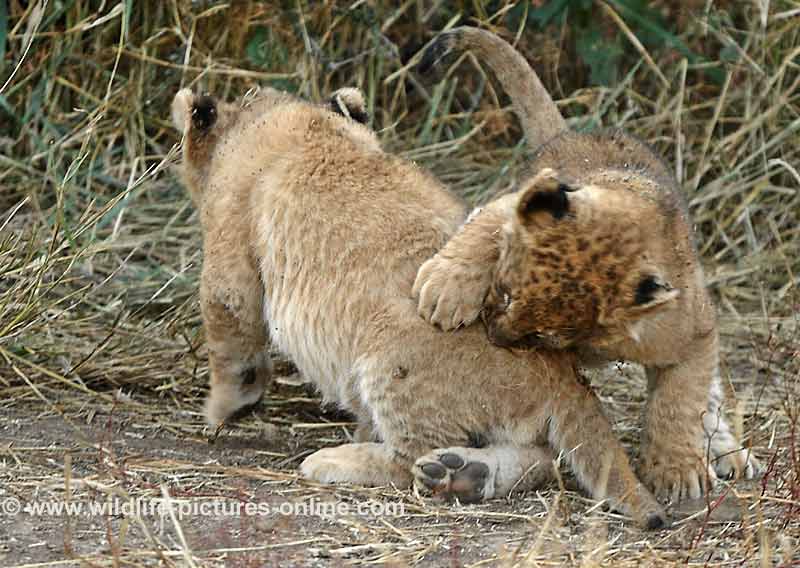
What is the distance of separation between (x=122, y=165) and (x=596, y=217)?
394 centimetres

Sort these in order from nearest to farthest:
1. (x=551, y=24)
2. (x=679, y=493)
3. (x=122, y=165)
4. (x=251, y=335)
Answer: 1. (x=679, y=493)
2. (x=251, y=335)
3. (x=122, y=165)
4. (x=551, y=24)

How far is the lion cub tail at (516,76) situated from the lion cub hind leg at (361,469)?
8.07ft

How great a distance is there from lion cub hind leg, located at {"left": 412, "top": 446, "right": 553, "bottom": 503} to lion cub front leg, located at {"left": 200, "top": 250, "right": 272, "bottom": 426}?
1.06 meters

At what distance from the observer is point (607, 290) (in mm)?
4715

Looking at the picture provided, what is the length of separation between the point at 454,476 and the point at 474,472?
73 millimetres

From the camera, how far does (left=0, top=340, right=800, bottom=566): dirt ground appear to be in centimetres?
A: 408

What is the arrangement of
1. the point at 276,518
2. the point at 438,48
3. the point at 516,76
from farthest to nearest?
1. the point at 438,48
2. the point at 516,76
3. the point at 276,518

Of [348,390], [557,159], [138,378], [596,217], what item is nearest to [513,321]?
[596,217]

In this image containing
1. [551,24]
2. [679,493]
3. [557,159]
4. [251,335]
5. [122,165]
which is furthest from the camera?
[551,24]

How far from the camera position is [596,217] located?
4.79 meters

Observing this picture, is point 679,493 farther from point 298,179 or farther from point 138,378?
point 138,378

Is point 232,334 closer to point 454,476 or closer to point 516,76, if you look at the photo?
point 454,476

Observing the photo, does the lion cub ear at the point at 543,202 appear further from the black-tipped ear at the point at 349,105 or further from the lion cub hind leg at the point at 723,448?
the black-tipped ear at the point at 349,105

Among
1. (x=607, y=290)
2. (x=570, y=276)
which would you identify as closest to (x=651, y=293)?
(x=607, y=290)
